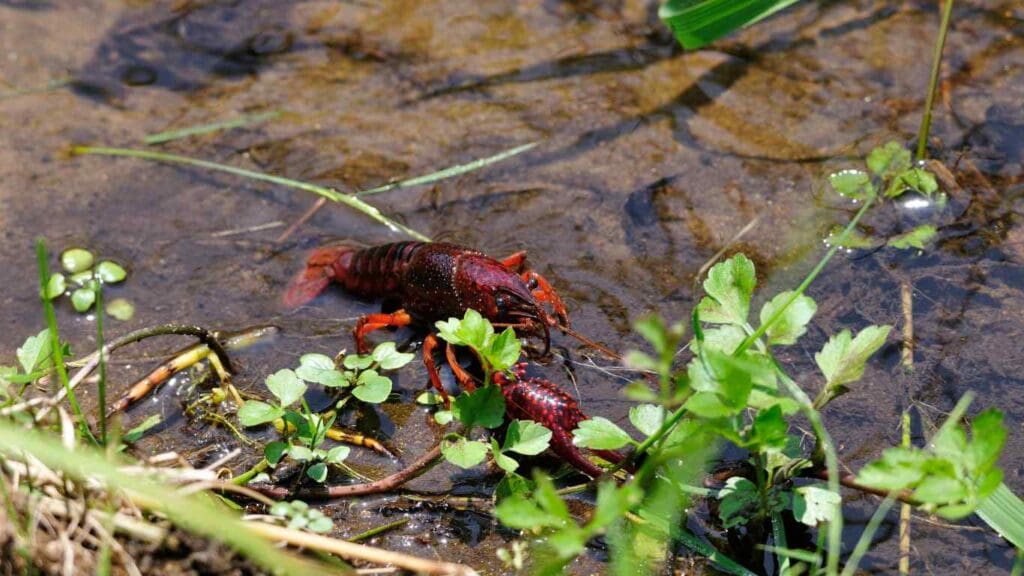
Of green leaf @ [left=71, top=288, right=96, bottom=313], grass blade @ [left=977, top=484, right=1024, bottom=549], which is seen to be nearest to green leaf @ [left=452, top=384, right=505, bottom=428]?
grass blade @ [left=977, top=484, right=1024, bottom=549]

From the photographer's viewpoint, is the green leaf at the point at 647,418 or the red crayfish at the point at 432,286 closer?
the green leaf at the point at 647,418

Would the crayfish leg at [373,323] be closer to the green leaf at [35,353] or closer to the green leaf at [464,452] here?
the green leaf at [464,452]

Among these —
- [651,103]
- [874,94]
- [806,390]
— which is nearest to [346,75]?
[651,103]

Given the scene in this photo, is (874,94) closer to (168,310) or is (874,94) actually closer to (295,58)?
(295,58)

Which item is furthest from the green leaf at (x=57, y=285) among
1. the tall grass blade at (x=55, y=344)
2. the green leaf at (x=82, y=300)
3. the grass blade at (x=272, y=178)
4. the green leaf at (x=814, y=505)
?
the green leaf at (x=814, y=505)

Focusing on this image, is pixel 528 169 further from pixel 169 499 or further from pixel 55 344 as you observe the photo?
pixel 169 499

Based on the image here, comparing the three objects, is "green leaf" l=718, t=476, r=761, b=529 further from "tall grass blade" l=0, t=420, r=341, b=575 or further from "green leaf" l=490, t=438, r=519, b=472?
"tall grass blade" l=0, t=420, r=341, b=575
